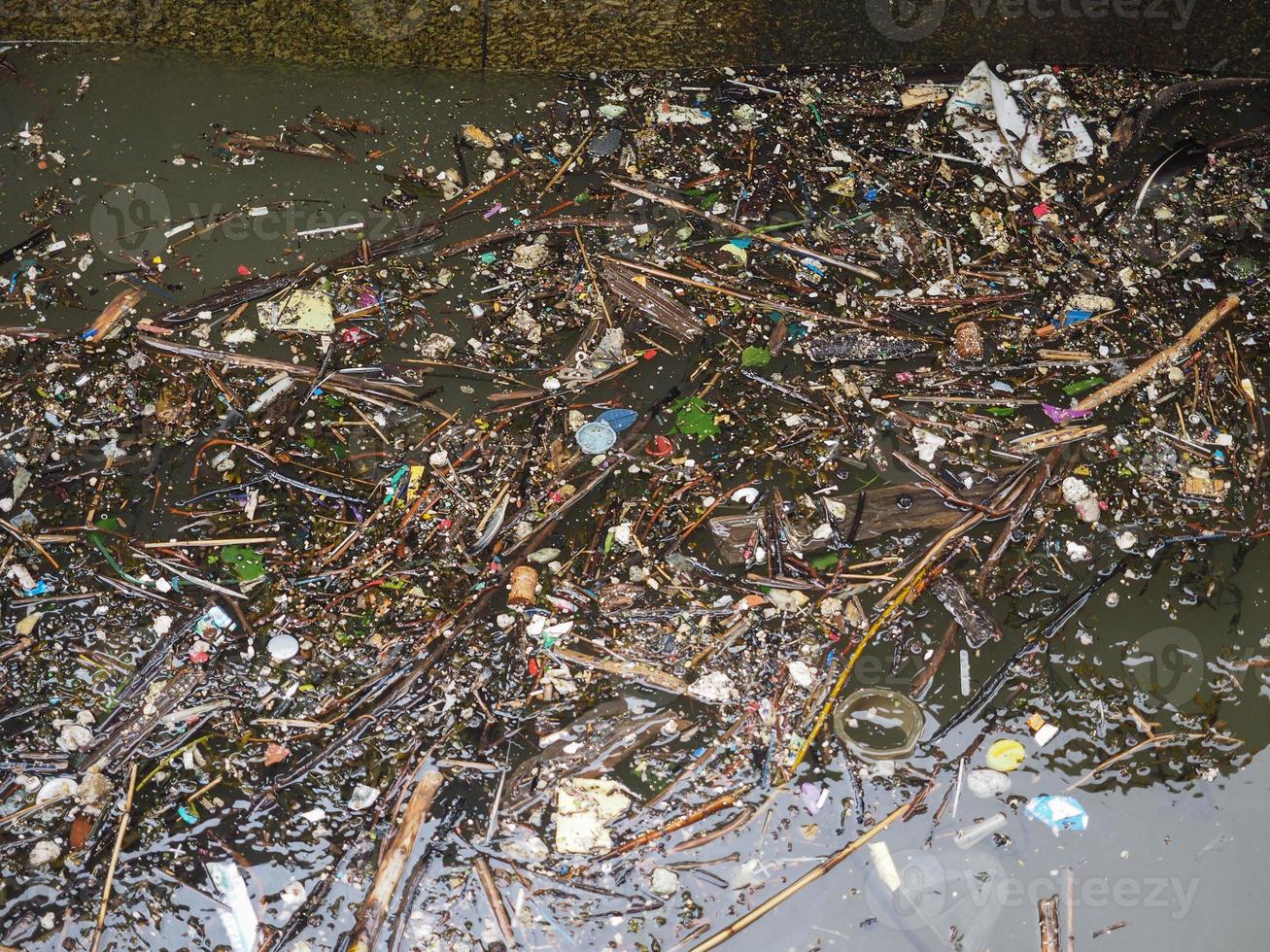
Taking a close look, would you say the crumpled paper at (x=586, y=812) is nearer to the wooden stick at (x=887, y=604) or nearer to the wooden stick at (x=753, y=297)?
the wooden stick at (x=887, y=604)

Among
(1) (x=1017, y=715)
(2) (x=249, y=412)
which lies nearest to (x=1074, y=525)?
(1) (x=1017, y=715)

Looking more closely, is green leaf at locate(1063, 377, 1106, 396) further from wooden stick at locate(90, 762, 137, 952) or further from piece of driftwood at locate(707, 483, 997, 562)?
wooden stick at locate(90, 762, 137, 952)

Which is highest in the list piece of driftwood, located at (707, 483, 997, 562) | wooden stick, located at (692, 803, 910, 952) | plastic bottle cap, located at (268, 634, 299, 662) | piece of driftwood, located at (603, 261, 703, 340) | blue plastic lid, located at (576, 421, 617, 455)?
piece of driftwood, located at (603, 261, 703, 340)

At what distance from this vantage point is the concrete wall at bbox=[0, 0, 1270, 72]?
9.60ft

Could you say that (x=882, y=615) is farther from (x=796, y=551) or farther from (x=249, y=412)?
(x=249, y=412)

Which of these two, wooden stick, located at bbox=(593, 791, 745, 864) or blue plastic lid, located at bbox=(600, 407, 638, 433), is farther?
blue plastic lid, located at bbox=(600, 407, 638, 433)

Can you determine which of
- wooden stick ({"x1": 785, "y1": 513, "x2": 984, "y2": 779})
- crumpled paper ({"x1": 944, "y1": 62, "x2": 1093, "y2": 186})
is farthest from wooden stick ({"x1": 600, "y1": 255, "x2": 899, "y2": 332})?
crumpled paper ({"x1": 944, "y1": 62, "x2": 1093, "y2": 186})

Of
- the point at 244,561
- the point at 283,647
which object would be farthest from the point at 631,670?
the point at 244,561

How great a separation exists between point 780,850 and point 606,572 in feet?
2.57

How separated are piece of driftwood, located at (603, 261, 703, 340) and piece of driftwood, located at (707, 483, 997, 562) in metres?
0.62

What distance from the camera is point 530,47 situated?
9.94ft

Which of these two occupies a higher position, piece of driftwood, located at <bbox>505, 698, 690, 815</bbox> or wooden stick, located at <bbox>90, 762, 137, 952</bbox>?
piece of driftwood, located at <bbox>505, 698, 690, 815</bbox>

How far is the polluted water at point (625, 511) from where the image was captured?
2057mm

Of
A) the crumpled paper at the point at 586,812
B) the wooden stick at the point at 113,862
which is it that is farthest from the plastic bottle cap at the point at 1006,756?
the wooden stick at the point at 113,862
